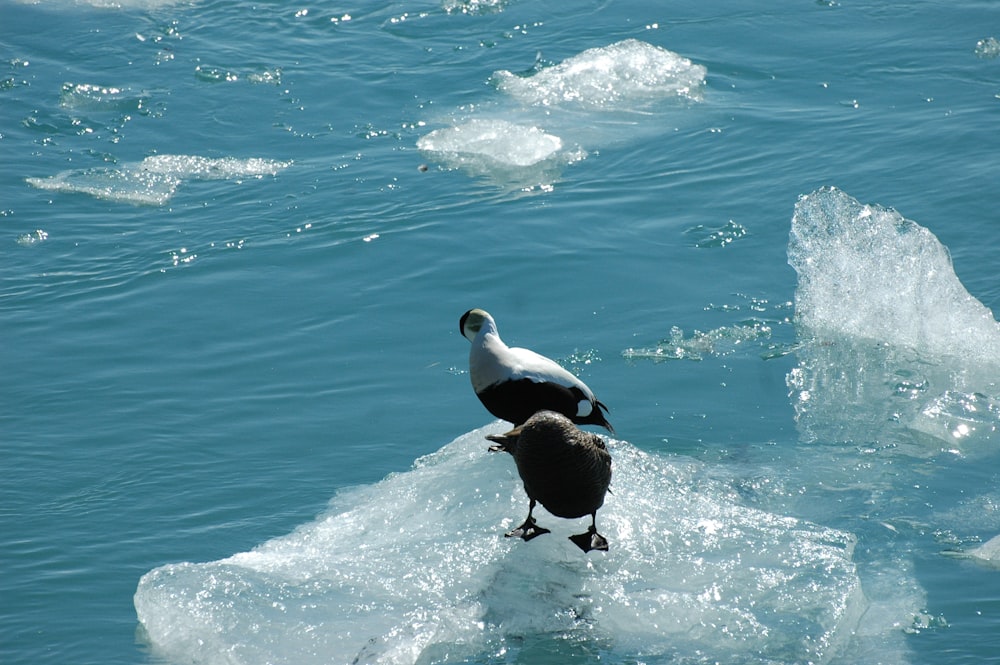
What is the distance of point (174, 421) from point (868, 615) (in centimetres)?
356

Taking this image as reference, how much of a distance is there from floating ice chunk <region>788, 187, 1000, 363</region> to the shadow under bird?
110 inches

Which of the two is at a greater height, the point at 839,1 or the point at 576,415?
the point at 839,1

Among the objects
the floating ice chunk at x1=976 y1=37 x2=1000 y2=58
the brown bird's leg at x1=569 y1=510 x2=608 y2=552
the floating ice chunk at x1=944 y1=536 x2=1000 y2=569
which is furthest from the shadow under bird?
the floating ice chunk at x1=976 y1=37 x2=1000 y2=58

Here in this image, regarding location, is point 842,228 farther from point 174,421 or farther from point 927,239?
point 174,421

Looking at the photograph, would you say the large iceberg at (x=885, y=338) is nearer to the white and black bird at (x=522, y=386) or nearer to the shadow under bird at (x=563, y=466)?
the white and black bird at (x=522, y=386)

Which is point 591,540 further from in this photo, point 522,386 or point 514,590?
point 522,386

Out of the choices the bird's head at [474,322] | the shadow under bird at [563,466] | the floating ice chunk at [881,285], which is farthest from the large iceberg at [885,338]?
the shadow under bird at [563,466]

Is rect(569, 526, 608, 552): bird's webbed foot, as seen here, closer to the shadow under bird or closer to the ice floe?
the shadow under bird

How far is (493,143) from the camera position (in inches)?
343

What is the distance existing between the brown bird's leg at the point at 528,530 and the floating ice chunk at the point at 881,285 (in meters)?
2.78

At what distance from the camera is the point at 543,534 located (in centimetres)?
434

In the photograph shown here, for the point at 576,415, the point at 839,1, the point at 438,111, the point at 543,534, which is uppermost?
the point at 839,1

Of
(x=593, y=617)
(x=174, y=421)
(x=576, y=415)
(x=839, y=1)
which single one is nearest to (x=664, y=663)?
(x=593, y=617)

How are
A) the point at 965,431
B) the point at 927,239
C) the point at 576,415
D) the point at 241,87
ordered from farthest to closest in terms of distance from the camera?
the point at 241,87
the point at 927,239
the point at 965,431
the point at 576,415
